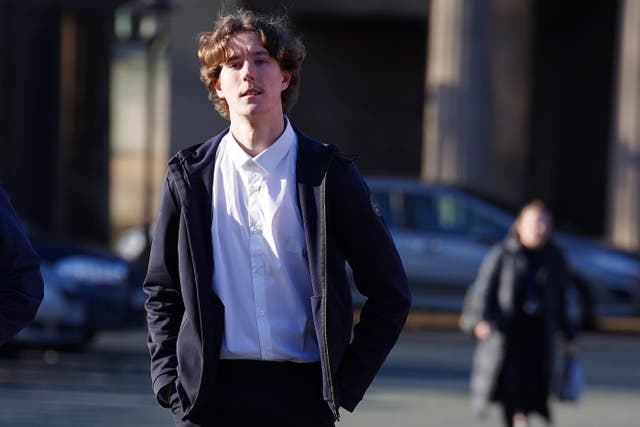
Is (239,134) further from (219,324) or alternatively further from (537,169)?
(537,169)

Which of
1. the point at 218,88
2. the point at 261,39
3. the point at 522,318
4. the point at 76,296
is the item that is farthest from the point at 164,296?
the point at 76,296

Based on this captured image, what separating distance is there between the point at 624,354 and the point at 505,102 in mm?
10304

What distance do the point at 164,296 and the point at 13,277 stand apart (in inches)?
16.7

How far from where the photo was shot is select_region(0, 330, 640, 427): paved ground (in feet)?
37.9

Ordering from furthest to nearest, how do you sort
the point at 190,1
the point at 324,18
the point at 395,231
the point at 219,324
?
the point at 324,18 → the point at 190,1 → the point at 395,231 → the point at 219,324

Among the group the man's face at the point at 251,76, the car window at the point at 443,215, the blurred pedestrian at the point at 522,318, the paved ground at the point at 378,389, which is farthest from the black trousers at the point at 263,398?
the car window at the point at 443,215

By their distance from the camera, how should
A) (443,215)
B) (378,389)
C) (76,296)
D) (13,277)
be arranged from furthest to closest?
(443,215) < (76,296) < (378,389) < (13,277)

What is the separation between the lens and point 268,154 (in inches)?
166

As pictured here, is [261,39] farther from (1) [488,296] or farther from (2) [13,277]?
(1) [488,296]

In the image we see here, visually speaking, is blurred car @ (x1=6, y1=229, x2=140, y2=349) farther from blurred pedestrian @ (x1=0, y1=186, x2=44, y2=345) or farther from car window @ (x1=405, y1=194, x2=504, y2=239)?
blurred pedestrian @ (x1=0, y1=186, x2=44, y2=345)

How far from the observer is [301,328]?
13.6 ft

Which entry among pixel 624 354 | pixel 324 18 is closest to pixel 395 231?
pixel 624 354

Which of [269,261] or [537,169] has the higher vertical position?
[269,261]

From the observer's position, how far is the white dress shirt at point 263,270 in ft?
13.6
